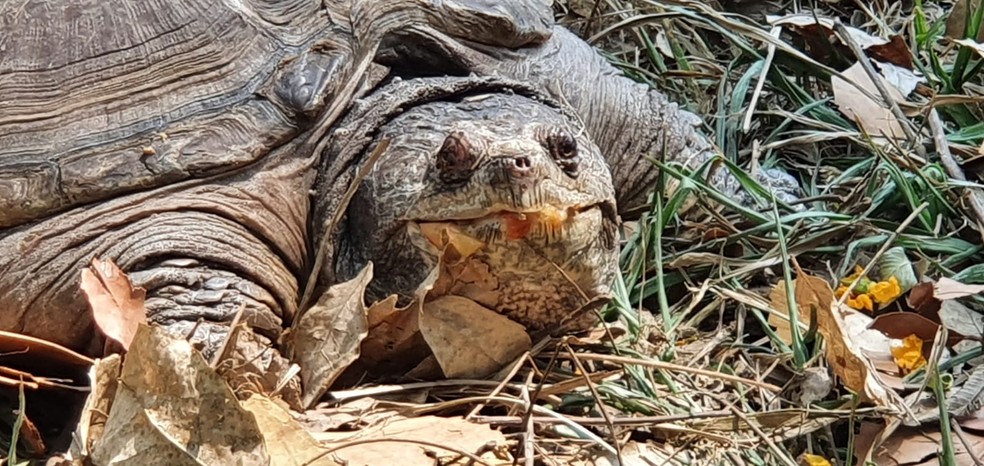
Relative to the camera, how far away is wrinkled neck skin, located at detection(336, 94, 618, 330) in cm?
217

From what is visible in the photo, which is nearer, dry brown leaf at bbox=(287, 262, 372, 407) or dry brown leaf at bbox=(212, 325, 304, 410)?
dry brown leaf at bbox=(212, 325, 304, 410)

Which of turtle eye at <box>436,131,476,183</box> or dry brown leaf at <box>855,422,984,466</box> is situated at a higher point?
turtle eye at <box>436,131,476,183</box>

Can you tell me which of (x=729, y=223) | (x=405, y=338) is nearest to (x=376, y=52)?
(x=405, y=338)

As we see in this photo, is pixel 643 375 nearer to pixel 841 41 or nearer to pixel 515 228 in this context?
pixel 515 228

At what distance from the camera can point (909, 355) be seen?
2.25 m

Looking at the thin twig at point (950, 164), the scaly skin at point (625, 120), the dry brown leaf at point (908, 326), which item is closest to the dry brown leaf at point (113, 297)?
the scaly skin at point (625, 120)

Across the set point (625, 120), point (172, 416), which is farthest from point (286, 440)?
point (625, 120)

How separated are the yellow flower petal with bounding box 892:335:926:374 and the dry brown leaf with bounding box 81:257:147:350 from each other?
151 cm

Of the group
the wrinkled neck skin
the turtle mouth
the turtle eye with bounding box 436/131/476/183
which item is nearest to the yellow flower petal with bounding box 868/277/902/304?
the wrinkled neck skin

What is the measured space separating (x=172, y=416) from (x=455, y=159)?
78 cm

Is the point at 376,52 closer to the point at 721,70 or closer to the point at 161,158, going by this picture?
the point at 161,158

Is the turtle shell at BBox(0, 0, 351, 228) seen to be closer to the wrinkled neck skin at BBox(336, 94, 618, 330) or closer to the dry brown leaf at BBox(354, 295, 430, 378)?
the wrinkled neck skin at BBox(336, 94, 618, 330)

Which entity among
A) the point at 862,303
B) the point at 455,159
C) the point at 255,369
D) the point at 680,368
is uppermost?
the point at 455,159

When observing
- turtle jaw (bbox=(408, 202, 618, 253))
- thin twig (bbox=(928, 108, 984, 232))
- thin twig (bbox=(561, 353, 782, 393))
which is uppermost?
turtle jaw (bbox=(408, 202, 618, 253))
